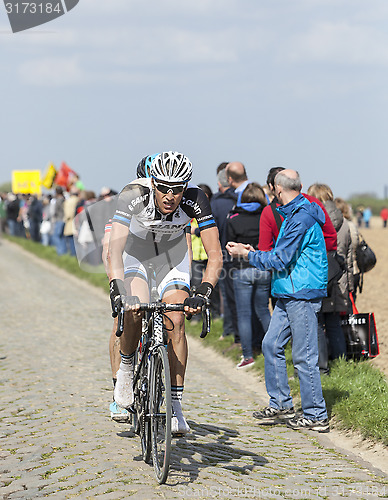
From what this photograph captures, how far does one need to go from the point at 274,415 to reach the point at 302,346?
0.75 m

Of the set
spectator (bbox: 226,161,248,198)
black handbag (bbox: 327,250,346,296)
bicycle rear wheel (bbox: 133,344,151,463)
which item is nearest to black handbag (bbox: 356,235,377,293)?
black handbag (bbox: 327,250,346,296)

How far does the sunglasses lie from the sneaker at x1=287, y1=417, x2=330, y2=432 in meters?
2.74

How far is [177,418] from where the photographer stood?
18.1 feet

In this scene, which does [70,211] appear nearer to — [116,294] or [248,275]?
[248,275]

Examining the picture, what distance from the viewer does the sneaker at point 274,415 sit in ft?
24.3

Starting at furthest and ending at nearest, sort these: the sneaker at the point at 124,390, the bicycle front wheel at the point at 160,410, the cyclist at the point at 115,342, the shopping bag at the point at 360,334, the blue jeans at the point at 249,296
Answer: the blue jeans at the point at 249,296
the shopping bag at the point at 360,334
the cyclist at the point at 115,342
the sneaker at the point at 124,390
the bicycle front wheel at the point at 160,410

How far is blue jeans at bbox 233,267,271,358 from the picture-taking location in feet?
32.0

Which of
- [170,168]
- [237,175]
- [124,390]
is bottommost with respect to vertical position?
[124,390]

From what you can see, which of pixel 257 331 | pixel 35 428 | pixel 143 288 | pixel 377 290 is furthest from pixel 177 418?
pixel 377 290

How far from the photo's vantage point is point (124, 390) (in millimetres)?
6102

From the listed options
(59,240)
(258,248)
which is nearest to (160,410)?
(258,248)

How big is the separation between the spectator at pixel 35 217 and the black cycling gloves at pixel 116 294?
86.0ft

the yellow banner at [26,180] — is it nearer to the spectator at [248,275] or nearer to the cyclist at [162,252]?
the spectator at [248,275]

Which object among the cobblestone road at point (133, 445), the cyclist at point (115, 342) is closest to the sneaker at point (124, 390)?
the cyclist at point (115, 342)
